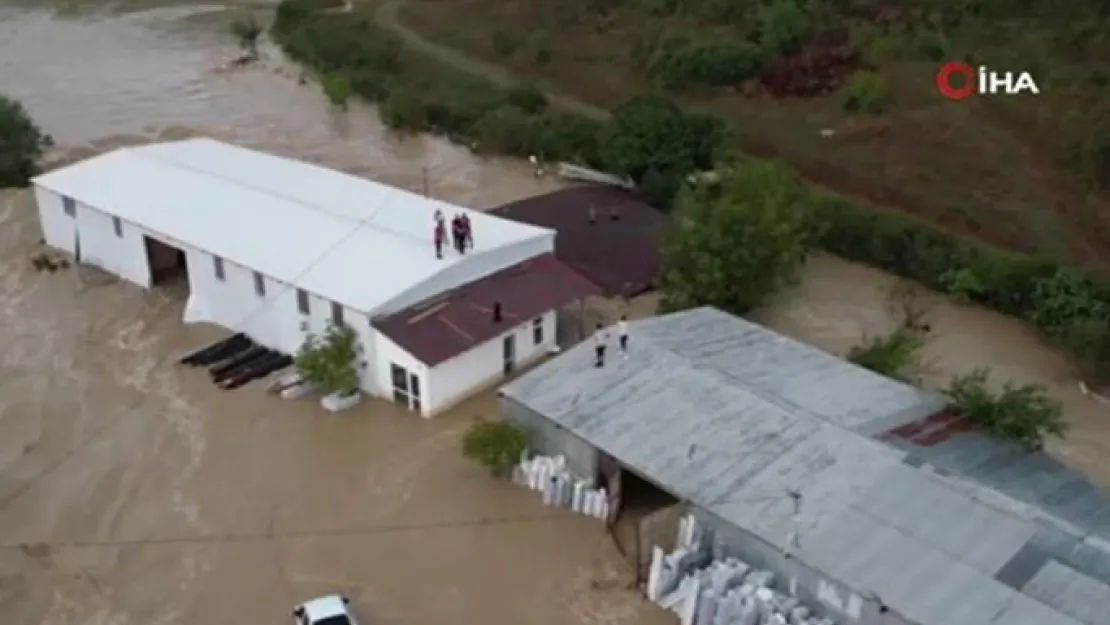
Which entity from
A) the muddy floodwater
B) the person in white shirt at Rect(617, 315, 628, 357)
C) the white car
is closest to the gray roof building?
the person in white shirt at Rect(617, 315, 628, 357)

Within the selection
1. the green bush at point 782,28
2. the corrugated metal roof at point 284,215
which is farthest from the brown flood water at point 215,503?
the green bush at point 782,28

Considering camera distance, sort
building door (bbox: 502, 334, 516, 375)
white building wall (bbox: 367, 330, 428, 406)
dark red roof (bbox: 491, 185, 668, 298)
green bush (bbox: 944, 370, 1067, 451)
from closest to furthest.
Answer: green bush (bbox: 944, 370, 1067, 451)
white building wall (bbox: 367, 330, 428, 406)
building door (bbox: 502, 334, 516, 375)
dark red roof (bbox: 491, 185, 668, 298)

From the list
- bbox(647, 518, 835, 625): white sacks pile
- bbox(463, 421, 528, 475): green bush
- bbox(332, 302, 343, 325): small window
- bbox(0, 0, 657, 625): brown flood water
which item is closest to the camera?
bbox(647, 518, 835, 625): white sacks pile

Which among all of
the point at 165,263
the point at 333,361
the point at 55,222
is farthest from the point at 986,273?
the point at 55,222

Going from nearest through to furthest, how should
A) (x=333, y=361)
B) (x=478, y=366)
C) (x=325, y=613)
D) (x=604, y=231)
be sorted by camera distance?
(x=325, y=613), (x=333, y=361), (x=478, y=366), (x=604, y=231)

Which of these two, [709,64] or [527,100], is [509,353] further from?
[709,64]

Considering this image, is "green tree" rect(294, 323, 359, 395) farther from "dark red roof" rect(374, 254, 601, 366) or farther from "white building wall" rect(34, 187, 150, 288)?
"white building wall" rect(34, 187, 150, 288)
